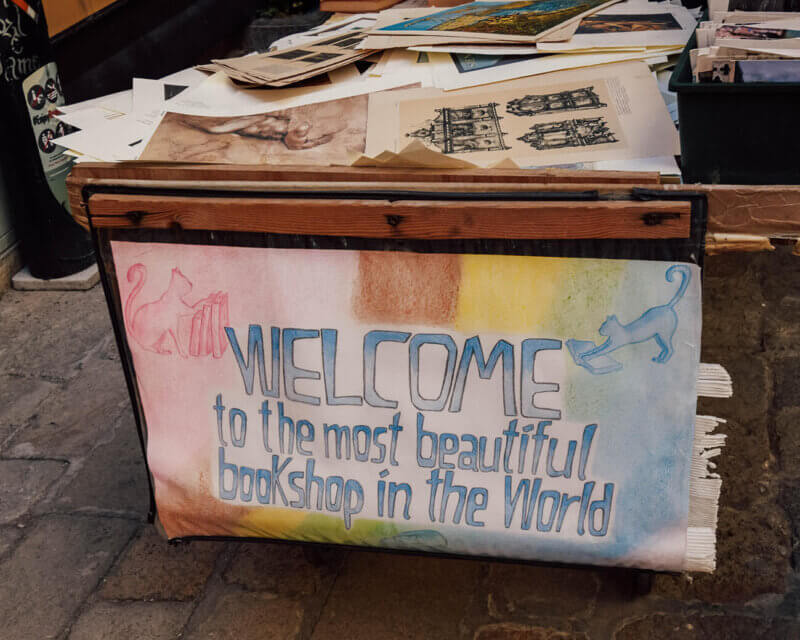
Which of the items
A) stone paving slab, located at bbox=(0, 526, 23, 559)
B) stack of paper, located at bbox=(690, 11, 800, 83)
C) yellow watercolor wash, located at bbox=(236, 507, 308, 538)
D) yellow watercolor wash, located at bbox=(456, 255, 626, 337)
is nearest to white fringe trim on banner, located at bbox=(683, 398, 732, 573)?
yellow watercolor wash, located at bbox=(456, 255, 626, 337)

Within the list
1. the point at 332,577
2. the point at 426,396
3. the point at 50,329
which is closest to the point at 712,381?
the point at 426,396

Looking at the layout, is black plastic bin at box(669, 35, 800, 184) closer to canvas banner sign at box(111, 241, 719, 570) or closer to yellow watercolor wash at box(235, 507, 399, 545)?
canvas banner sign at box(111, 241, 719, 570)

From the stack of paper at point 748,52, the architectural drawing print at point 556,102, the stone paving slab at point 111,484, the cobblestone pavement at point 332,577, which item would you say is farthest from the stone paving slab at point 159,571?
the stack of paper at point 748,52

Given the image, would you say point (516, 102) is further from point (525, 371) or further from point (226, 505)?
point (226, 505)

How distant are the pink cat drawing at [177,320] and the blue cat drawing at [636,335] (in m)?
0.55

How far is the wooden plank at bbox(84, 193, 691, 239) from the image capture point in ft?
3.68

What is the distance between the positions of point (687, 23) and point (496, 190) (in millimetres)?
833

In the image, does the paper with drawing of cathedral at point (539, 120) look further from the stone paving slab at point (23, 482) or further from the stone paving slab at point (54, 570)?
the stone paving slab at point (23, 482)

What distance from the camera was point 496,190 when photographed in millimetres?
1168

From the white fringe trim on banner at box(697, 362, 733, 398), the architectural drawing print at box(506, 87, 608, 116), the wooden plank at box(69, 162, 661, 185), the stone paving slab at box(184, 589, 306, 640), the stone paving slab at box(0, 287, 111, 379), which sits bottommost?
the stone paving slab at box(0, 287, 111, 379)

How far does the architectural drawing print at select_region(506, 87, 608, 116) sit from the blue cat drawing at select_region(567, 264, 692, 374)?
0.35 metres

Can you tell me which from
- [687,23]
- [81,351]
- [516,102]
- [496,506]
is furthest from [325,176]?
[81,351]

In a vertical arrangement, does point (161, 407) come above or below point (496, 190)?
below

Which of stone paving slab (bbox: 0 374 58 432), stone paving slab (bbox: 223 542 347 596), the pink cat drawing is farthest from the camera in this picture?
stone paving slab (bbox: 0 374 58 432)
